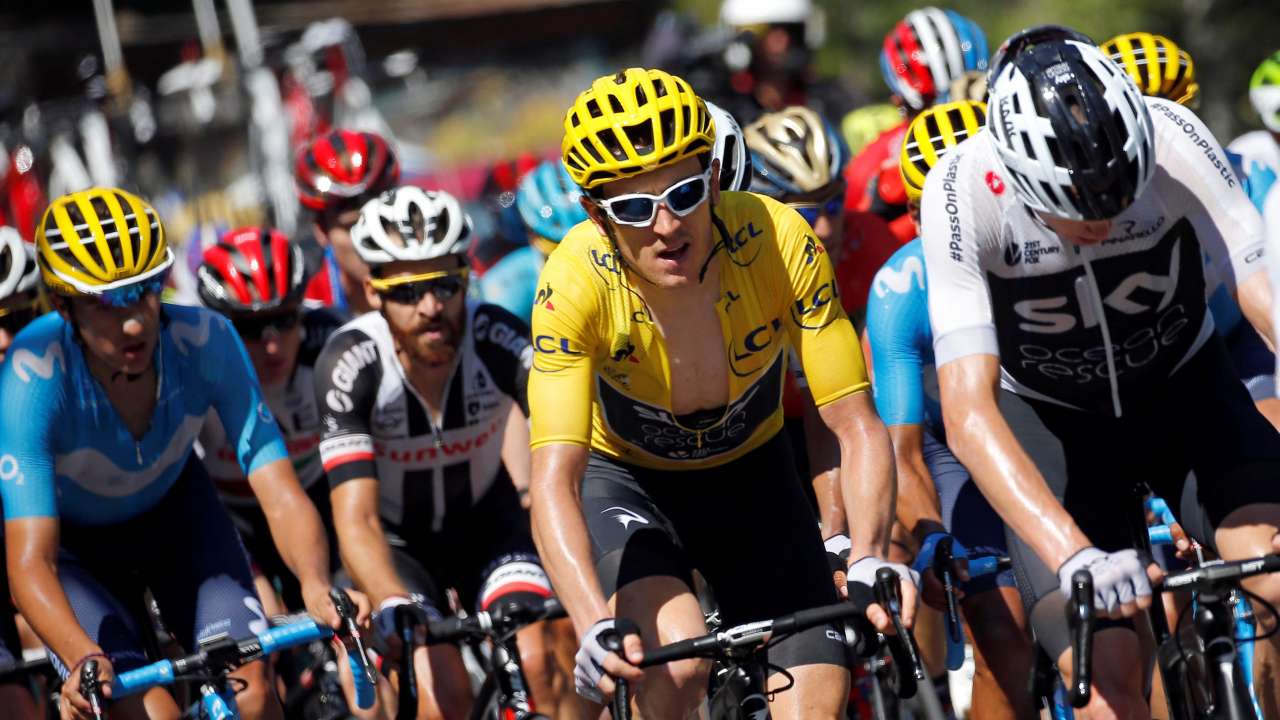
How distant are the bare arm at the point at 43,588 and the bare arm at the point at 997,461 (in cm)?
289

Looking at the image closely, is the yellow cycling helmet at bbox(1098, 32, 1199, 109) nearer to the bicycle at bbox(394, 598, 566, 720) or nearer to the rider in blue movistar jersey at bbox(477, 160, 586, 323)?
the rider in blue movistar jersey at bbox(477, 160, 586, 323)

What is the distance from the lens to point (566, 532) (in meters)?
4.97

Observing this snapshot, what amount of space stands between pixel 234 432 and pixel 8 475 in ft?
2.74

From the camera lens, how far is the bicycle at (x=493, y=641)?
5980 millimetres

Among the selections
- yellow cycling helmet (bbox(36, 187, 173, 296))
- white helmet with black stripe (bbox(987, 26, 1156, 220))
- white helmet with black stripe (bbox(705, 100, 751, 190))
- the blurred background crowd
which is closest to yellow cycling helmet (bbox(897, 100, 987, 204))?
white helmet with black stripe (bbox(705, 100, 751, 190))

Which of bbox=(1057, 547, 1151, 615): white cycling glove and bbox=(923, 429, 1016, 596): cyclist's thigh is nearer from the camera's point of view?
bbox=(1057, 547, 1151, 615): white cycling glove

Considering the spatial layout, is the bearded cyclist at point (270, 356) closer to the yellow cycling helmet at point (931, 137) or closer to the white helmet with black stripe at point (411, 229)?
the white helmet with black stripe at point (411, 229)

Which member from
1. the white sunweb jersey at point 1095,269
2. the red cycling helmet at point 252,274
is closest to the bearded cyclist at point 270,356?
the red cycling helmet at point 252,274

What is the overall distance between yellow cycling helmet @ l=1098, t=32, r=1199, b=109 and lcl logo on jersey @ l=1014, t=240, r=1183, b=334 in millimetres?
2225

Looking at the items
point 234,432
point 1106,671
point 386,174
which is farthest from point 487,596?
point 386,174

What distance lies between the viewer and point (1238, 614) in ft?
20.4

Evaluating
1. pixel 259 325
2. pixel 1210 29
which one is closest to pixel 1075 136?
pixel 259 325

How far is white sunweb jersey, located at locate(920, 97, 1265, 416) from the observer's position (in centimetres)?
521

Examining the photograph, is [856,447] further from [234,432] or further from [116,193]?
[116,193]
